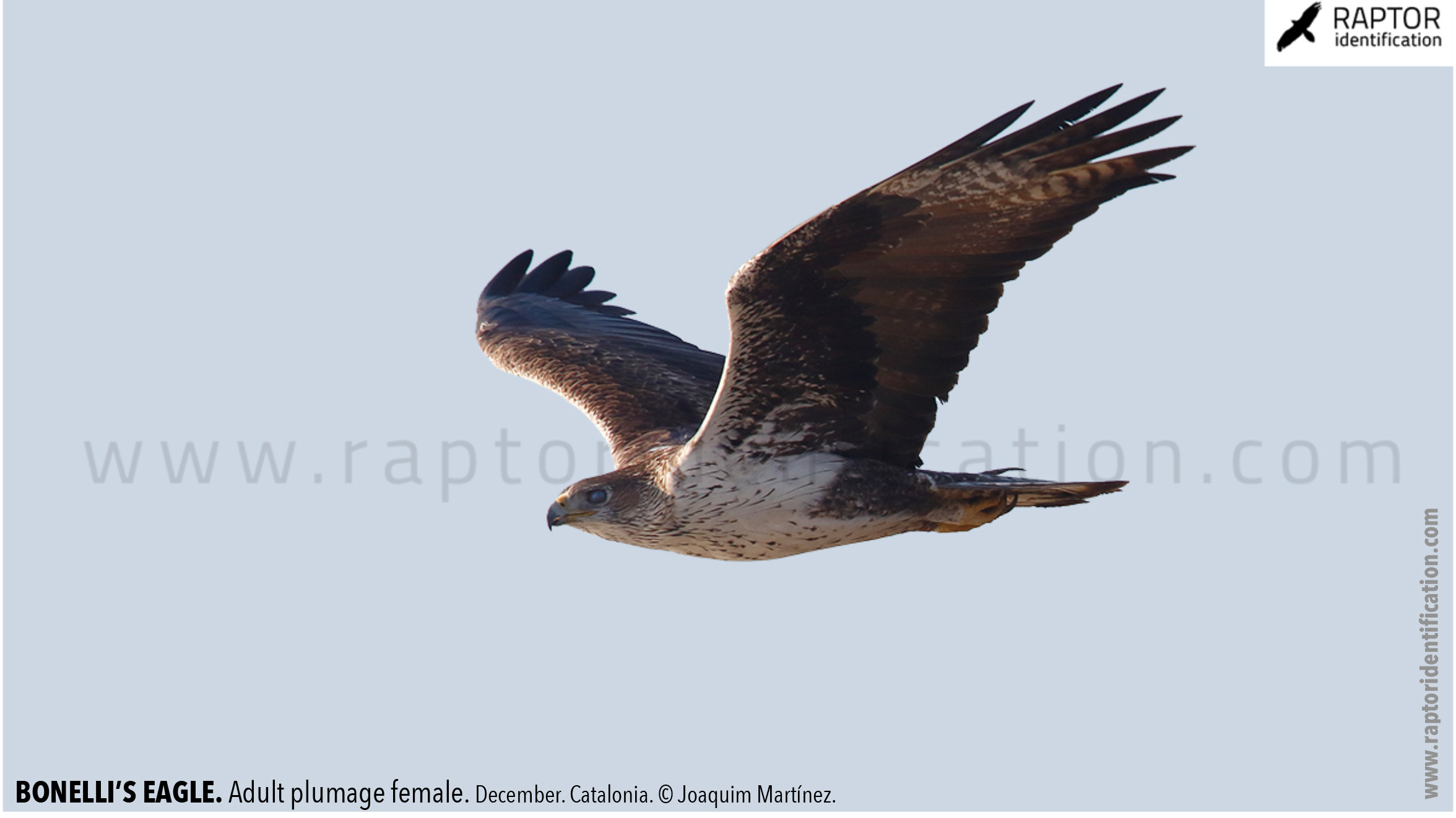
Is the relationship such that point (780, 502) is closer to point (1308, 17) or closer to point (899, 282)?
point (899, 282)

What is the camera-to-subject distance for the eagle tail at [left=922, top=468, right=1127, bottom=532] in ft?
26.6

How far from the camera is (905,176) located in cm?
711

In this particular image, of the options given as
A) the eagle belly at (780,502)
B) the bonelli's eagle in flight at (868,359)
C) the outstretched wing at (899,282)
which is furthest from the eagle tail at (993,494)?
the outstretched wing at (899,282)

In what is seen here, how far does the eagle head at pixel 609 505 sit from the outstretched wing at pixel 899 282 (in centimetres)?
35

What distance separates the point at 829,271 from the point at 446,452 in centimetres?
355

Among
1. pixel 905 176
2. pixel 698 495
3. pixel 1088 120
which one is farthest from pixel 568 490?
pixel 1088 120

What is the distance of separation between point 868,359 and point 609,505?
1.60 metres

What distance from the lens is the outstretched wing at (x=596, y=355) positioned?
9.88 metres

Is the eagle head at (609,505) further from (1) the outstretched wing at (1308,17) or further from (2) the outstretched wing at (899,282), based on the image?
(1) the outstretched wing at (1308,17)

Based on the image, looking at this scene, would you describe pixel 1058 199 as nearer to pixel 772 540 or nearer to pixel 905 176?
pixel 905 176

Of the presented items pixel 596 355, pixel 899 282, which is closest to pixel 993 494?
pixel 899 282

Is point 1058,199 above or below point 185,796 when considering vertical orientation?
above

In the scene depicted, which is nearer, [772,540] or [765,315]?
[765,315]

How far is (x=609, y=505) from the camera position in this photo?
8.26 metres
